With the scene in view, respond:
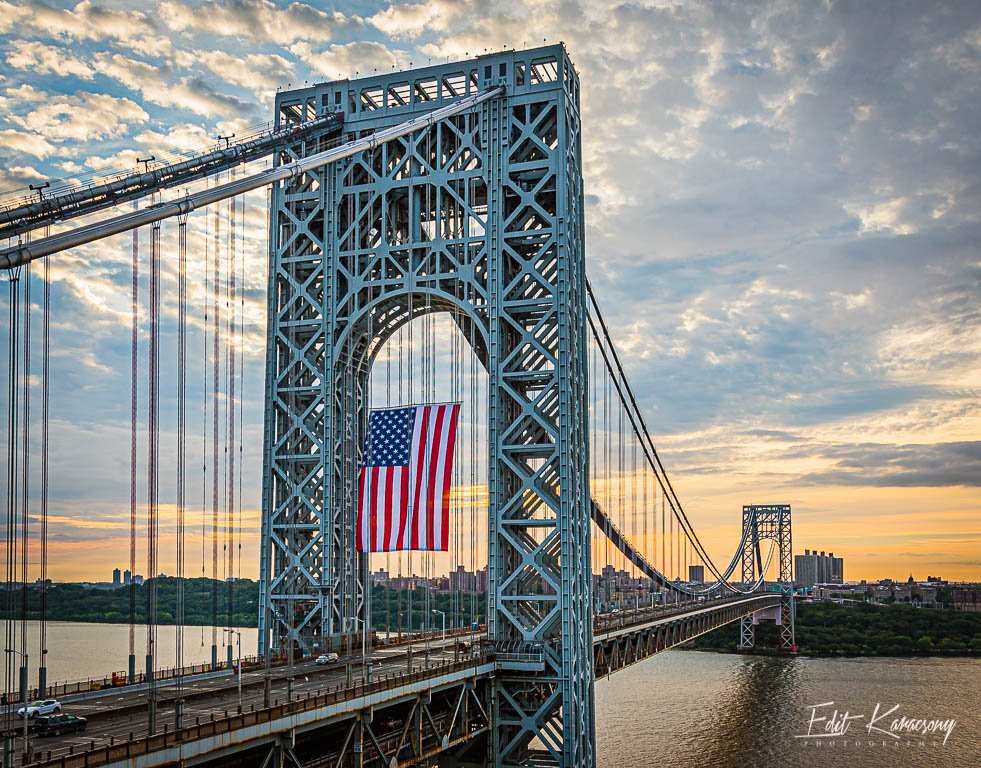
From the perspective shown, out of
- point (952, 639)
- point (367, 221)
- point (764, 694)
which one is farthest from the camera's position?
point (952, 639)

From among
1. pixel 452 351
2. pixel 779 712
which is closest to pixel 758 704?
pixel 779 712

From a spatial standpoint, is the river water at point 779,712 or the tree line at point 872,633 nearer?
the river water at point 779,712

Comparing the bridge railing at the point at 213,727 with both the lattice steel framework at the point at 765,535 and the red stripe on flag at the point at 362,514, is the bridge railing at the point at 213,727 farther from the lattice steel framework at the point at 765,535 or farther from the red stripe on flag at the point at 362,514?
the lattice steel framework at the point at 765,535

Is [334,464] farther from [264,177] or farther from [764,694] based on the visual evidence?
[764,694]

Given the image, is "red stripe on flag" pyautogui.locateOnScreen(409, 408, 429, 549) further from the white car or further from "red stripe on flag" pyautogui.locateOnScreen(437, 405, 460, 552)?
the white car

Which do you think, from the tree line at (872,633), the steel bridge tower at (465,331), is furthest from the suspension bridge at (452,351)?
the tree line at (872,633)

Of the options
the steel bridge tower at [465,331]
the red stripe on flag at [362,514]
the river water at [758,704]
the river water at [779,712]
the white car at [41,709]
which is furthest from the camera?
the river water at [758,704]

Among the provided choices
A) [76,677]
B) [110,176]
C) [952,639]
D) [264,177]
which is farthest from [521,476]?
[952,639]
